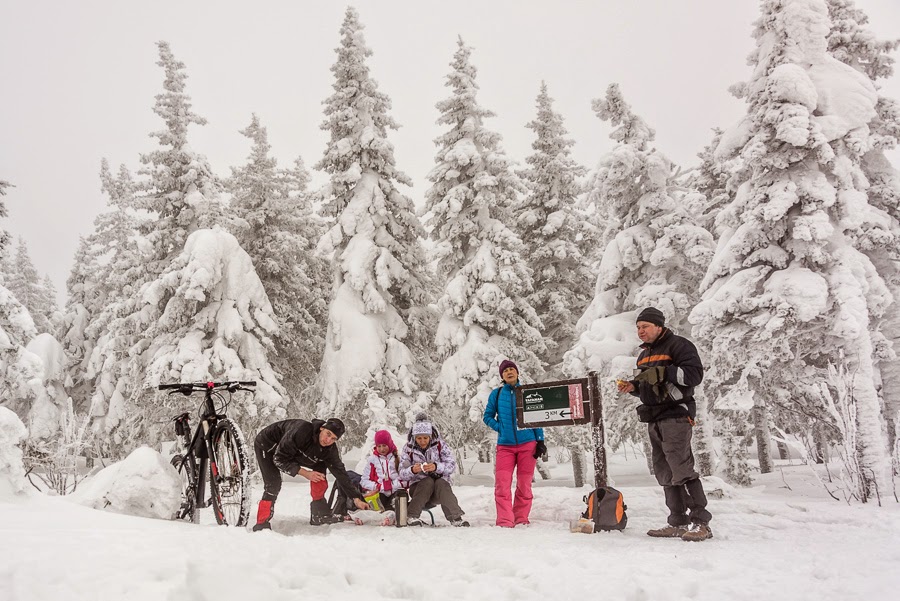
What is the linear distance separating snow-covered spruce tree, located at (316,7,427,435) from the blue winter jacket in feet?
23.9

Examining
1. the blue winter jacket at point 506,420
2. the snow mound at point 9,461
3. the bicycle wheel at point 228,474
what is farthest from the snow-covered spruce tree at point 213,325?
the snow mound at point 9,461

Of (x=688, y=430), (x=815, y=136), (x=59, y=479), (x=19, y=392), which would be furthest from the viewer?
(x=19, y=392)

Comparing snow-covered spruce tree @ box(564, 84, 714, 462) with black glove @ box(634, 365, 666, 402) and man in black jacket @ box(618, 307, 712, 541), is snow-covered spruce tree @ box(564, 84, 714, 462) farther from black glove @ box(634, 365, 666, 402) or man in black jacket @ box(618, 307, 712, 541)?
black glove @ box(634, 365, 666, 402)

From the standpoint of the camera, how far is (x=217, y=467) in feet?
20.4

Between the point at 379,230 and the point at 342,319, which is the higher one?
the point at 379,230

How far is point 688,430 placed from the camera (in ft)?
18.9

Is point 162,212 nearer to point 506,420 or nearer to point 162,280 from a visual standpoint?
point 162,280

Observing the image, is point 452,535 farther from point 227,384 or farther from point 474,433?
point 474,433

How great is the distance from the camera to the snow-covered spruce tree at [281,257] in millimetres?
19219

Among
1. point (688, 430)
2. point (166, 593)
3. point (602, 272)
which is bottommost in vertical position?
point (166, 593)

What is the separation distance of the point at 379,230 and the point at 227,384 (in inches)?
449

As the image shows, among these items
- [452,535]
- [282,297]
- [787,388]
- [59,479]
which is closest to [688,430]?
[452,535]

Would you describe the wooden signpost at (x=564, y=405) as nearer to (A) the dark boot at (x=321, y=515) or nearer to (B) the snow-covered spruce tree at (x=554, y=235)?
(A) the dark boot at (x=321, y=515)

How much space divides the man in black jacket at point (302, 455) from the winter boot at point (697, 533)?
376cm
